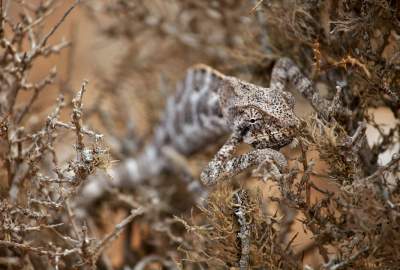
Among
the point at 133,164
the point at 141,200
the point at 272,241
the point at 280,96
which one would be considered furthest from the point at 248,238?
the point at 133,164

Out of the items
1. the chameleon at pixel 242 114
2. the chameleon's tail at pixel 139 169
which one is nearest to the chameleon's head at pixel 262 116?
the chameleon at pixel 242 114

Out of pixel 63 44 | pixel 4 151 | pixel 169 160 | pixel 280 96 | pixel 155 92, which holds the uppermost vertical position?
pixel 63 44

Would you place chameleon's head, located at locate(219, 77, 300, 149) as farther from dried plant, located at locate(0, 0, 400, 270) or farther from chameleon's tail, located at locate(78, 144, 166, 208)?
chameleon's tail, located at locate(78, 144, 166, 208)

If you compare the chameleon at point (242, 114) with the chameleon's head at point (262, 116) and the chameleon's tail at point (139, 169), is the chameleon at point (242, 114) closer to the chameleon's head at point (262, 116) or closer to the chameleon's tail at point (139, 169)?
the chameleon's head at point (262, 116)

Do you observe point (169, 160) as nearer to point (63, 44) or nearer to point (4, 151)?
point (63, 44)

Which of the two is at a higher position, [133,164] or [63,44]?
[63,44]

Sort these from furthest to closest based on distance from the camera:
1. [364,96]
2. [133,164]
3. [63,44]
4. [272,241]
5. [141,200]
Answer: [133,164] < [141,200] < [63,44] < [364,96] < [272,241]

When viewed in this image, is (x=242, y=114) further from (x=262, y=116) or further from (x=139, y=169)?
(x=139, y=169)
